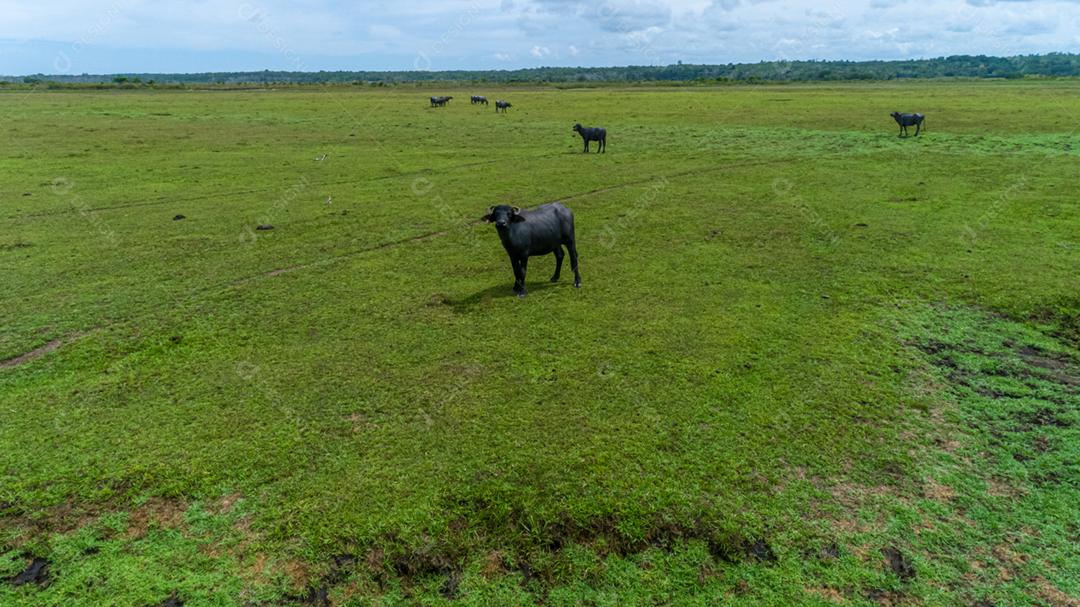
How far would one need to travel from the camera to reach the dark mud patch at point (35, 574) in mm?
4781

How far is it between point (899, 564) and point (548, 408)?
3.63 meters

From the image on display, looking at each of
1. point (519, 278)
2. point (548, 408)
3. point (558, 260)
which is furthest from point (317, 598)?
point (558, 260)

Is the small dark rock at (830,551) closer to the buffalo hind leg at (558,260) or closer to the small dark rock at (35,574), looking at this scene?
the small dark rock at (35,574)

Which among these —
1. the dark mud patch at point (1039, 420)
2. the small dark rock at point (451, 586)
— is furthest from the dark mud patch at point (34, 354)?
the dark mud patch at point (1039, 420)

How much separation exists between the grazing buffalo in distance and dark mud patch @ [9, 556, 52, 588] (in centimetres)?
659

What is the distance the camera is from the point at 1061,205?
50.3 feet

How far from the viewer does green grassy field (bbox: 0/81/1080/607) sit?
16.1 ft

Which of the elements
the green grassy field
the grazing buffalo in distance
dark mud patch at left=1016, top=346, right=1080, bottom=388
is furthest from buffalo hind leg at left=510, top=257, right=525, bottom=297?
dark mud patch at left=1016, top=346, right=1080, bottom=388

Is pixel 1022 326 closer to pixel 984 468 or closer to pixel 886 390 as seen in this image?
pixel 886 390

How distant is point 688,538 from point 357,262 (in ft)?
30.5

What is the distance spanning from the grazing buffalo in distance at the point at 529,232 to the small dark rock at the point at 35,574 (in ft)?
21.6

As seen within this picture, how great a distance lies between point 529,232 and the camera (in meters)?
9.94

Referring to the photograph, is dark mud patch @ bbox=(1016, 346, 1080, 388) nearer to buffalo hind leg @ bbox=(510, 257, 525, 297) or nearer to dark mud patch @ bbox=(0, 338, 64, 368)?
buffalo hind leg @ bbox=(510, 257, 525, 297)

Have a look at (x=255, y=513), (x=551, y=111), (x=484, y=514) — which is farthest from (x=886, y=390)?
(x=551, y=111)
